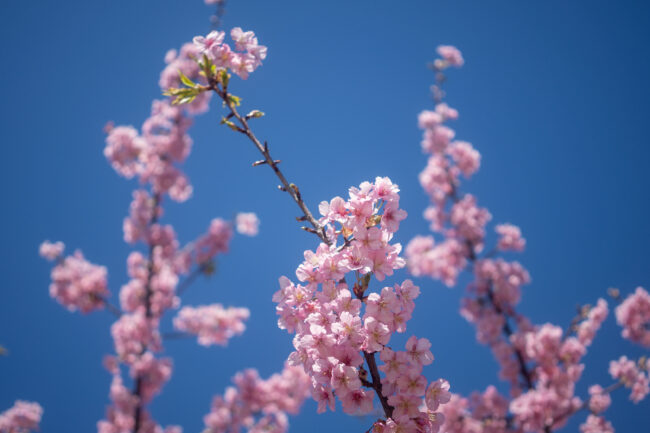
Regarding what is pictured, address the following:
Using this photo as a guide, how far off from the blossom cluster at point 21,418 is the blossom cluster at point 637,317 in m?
14.2

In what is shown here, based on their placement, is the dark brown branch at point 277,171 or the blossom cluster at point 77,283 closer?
the dark brown branch at point 277,171

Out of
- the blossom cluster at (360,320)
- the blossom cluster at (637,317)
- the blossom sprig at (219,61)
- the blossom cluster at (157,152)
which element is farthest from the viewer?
the blossom cluster at (157,152)

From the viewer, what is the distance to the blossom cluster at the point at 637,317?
7.80 metres

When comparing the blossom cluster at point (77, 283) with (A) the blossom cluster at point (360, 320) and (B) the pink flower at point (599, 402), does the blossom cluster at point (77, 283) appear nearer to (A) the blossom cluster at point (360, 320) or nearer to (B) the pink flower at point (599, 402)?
(A) the blossom cluster at point (360, 320)

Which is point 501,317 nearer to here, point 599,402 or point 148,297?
point 599,402

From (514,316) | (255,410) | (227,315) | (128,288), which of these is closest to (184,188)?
(128,288)

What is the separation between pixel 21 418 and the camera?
816 centimetres

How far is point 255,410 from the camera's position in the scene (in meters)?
9.68

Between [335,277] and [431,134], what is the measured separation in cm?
980

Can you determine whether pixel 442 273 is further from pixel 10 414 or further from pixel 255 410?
pixel 10 414

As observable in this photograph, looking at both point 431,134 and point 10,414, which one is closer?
point 10,414

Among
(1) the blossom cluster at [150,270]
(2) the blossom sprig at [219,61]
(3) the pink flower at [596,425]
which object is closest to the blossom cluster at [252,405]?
(1) the blossom cluster at [150,270]

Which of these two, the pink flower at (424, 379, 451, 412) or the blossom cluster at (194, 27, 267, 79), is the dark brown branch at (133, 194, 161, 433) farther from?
the pink flower at (424, 379, 451, 412)

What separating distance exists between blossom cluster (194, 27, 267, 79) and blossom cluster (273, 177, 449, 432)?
1237 mm
